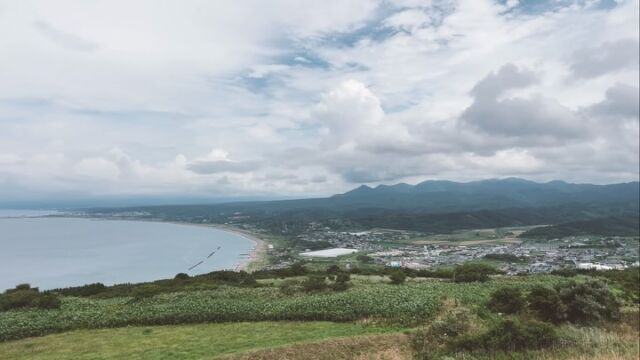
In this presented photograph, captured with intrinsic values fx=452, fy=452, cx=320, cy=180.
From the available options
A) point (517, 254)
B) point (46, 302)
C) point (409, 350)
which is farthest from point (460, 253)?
point (409, 350)

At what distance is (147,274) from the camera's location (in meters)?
87.9

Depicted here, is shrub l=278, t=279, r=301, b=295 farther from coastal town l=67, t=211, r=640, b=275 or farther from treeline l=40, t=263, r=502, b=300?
coastal town l=67, t=211, r=640, b=275

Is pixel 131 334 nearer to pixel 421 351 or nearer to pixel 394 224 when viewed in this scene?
pixel 421 351

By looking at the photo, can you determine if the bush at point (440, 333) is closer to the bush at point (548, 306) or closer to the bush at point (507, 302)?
the bush at point (507, 302)

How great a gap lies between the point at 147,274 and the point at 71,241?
95516 millimetres

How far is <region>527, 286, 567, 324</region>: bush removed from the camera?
19.6 m

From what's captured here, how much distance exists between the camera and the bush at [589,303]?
63.3ft

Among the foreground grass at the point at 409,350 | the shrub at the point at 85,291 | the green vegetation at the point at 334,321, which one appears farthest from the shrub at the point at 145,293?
the foreground grass at the point at 409,350

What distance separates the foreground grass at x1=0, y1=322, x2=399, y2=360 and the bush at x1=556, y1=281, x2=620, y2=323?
822 cm

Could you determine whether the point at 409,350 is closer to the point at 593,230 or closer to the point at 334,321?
the point at 334,321

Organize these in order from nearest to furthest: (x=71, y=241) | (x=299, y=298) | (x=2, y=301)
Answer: (x=299, y=298)
(x=2, y=301)
(x=71, y=241)

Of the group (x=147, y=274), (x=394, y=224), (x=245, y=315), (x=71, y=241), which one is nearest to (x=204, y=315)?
(x=245, y=315)

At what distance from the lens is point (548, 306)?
1989cm

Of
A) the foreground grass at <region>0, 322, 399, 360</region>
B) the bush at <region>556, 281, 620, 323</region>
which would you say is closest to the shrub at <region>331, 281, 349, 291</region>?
the foreground grass at <region>0, 322, 399, 360</region>
